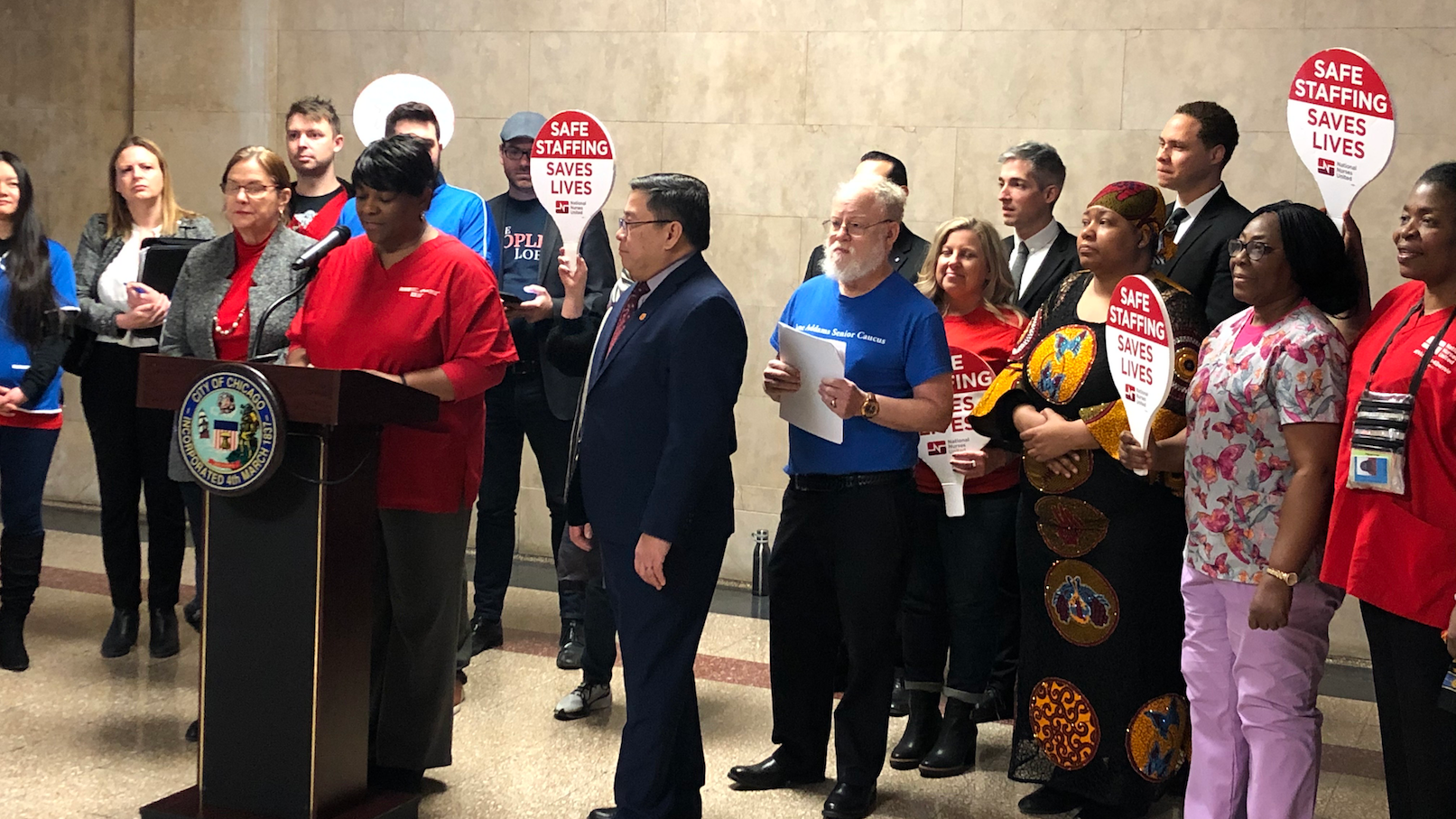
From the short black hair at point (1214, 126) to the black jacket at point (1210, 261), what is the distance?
0.54ft

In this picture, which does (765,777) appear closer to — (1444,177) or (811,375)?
(811,375)

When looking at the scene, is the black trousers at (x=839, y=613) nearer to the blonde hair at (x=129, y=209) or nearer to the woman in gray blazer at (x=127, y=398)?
the woman in gray blazer at (x=127, y=398)

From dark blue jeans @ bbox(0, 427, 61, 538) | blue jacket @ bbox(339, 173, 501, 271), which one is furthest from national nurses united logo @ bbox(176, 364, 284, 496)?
dark blue jeans @ bbox(0, 427, 61, 538)

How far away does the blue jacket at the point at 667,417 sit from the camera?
3.13m

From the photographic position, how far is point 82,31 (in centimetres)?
711

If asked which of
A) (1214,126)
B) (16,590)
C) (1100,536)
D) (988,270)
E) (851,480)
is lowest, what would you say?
(16,590)

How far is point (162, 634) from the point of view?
189 inches

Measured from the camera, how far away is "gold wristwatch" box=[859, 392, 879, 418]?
3.40m

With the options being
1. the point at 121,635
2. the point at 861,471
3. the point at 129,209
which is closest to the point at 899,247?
the point at 861,471

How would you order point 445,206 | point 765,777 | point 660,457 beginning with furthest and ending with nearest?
point 445,206, point 765,777, point 660,457

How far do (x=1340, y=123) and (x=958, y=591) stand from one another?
5.23ft

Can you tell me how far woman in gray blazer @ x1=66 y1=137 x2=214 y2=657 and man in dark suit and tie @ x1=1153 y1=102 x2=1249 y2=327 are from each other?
3.03m

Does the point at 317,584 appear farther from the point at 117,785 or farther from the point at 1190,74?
the point at 1190,74

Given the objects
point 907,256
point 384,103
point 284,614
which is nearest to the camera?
point 284,614
